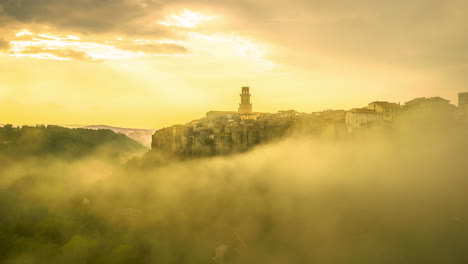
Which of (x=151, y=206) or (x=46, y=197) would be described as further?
(x=46, y=197)

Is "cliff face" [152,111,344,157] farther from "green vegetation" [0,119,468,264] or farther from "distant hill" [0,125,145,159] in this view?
"distant hill" [0,125,145,159]

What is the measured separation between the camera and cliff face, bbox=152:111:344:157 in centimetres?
11000

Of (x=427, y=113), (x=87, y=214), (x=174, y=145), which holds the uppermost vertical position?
(x=427, y=113)

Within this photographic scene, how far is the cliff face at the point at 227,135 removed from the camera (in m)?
110

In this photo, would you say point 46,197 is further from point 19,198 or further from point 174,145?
point 174,145

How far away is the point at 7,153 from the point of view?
158 metres

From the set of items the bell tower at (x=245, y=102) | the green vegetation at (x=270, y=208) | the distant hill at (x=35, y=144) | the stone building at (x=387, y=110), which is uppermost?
the bell tower at (x=245, y=102)

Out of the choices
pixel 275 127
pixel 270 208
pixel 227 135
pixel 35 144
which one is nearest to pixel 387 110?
pixel 275 127

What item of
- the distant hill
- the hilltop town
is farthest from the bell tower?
the distant hill

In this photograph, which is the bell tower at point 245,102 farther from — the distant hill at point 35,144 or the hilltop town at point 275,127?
the distant hill at point 35,144

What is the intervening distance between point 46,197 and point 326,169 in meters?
80.0

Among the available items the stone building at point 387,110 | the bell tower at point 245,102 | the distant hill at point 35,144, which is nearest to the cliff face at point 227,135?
the stone building at point 387,110

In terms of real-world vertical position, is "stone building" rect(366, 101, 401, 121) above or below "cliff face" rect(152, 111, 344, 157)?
above

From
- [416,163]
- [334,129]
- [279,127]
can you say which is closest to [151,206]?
[279,127]
